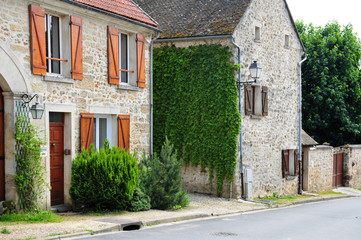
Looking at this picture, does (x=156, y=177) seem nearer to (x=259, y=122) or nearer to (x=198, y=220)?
(x=198, y=220)

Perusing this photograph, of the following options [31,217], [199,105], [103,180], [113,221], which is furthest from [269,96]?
[31,217]

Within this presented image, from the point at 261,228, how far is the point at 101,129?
17.7 feet

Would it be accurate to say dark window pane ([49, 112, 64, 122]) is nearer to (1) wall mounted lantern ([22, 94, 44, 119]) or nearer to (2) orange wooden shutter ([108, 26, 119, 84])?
(1) wall mounted lantern ([22, 94, 44, 119])

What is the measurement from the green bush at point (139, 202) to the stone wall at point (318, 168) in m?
11.8

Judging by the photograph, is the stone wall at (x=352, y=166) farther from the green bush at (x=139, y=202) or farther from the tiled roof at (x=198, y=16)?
the green bush at (x=139, y=202)

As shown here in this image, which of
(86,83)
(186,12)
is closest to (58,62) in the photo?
(86,83)

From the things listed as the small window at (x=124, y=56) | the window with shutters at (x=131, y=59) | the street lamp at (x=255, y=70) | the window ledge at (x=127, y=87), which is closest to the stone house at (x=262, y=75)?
the street lamp at (x=255, y=70)

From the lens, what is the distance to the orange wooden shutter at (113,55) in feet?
45.4

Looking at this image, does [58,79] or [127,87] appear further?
[127,87]

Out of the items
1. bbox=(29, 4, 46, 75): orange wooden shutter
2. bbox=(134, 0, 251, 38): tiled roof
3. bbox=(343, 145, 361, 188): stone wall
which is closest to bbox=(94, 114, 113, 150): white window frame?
bbox=(29, 4, 46, 75): orange wooden shutter

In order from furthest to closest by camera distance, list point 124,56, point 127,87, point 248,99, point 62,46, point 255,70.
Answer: point 248,99
point 255,70
point 124,56
point 127,87
point 62,46

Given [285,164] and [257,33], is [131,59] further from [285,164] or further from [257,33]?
[285,164]

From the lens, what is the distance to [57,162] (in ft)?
41.3

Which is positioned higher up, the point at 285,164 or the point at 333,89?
the point at 333,89
